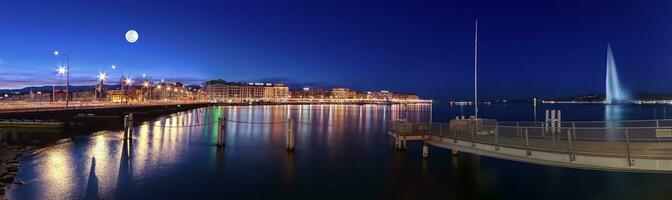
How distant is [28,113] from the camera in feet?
157

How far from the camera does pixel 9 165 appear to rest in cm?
2103

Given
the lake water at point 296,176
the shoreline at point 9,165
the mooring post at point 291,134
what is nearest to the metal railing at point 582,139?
the lake water at point 296,176

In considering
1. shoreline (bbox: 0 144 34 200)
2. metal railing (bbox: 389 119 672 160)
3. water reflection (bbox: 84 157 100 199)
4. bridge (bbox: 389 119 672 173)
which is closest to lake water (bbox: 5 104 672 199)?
water reflection (bbox: 84 157 100 199)

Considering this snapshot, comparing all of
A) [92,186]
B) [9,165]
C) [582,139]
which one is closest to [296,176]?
[92,186]

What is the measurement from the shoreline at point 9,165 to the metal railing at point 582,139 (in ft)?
65.7

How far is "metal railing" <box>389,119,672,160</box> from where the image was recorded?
14.3m

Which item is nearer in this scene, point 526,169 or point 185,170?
point 185,170

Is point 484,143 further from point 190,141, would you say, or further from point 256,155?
point 190,141

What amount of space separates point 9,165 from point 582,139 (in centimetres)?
2766

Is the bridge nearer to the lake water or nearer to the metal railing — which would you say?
the metal railing

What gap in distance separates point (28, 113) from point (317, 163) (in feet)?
134

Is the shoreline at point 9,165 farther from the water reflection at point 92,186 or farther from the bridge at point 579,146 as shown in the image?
the bridge at point 579,146

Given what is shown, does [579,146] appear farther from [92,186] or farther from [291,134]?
[92,186]

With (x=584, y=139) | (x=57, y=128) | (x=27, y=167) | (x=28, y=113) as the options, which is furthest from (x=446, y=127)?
(x=28, y=113)
